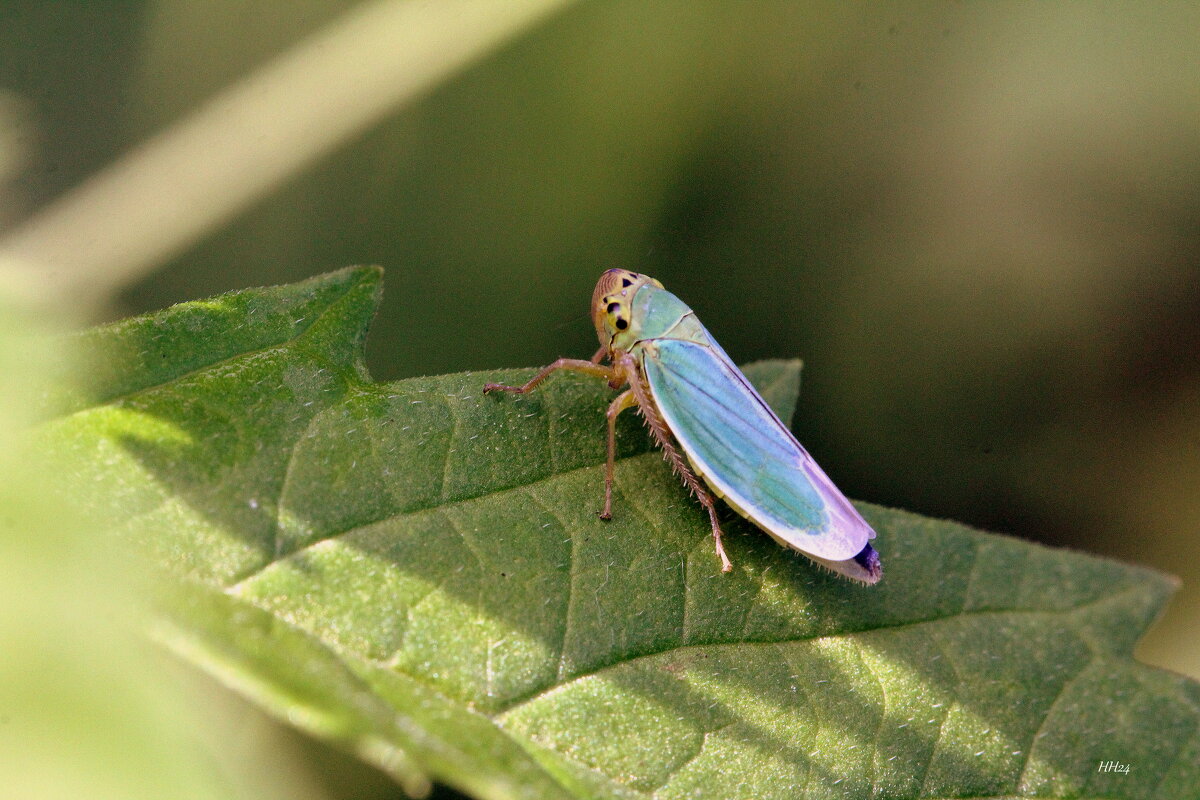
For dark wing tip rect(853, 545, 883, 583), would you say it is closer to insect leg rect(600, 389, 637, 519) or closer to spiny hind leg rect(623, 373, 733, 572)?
spiny hind leg rect(623, 373, 733, 572)

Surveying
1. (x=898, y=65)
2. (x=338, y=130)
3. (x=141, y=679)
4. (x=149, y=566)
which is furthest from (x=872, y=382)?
(x=141, y=679)

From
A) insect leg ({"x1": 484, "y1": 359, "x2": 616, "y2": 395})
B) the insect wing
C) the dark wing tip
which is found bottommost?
the dark wing tip

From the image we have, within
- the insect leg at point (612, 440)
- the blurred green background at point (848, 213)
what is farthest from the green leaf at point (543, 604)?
the blurred green background at point (848, 213)

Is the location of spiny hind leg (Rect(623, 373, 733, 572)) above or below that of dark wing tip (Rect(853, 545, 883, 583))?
above

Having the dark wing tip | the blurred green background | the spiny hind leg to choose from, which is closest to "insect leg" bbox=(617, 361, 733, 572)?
the spiny hind leg

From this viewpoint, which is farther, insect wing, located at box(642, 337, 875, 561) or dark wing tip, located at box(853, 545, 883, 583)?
insect wing, located at box(642, 337, 875, 561)

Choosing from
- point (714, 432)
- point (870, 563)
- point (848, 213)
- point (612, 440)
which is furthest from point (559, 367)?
point (848, 213)

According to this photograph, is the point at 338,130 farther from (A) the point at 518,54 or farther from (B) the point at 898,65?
(B) the point at 898,65
